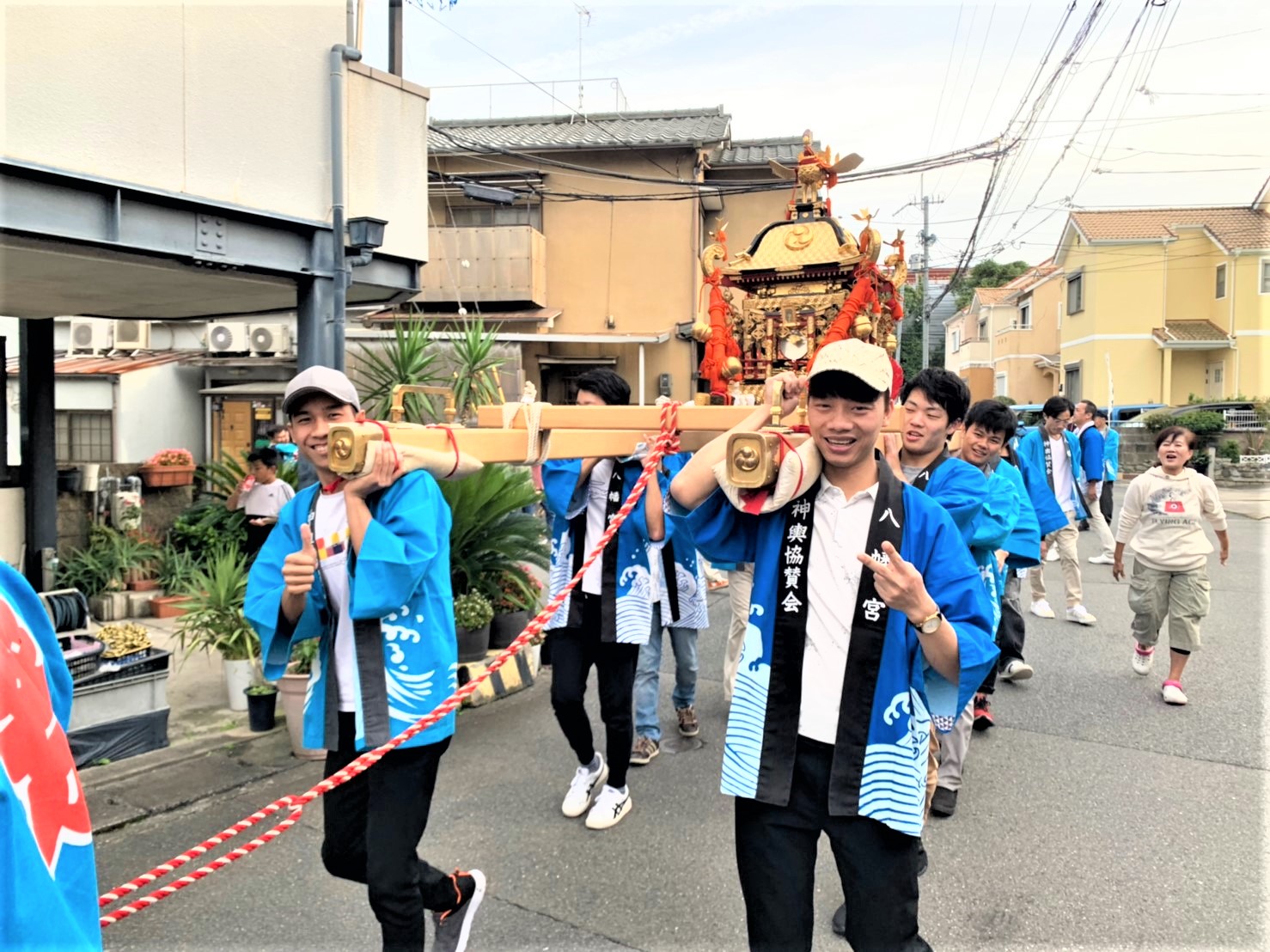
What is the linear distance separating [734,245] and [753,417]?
15.8 meters

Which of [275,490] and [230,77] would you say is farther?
[275,490]

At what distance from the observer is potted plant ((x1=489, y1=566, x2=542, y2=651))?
6383mm

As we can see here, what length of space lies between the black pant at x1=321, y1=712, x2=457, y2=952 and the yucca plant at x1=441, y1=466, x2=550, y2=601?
345 centimetres

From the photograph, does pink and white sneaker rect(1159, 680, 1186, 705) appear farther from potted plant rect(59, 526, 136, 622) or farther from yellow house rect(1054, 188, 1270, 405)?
yellow house rect(1054, 188, 1270, 405)

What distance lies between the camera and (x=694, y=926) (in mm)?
3107

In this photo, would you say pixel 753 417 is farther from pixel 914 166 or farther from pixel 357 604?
pixel 914 166

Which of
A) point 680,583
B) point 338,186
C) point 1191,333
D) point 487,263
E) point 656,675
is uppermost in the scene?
point 1191,333

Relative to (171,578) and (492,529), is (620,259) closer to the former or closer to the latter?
(171,578)

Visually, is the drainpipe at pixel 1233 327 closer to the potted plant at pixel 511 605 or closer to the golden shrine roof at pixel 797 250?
the golden shrine roof at pixel 797 250

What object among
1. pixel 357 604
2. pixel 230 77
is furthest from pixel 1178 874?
pixel 230 77

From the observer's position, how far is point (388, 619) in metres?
2.49

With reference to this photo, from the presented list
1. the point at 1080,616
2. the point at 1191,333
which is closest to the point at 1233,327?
the point at 1191,333

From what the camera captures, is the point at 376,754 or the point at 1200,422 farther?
the point at 1200,422

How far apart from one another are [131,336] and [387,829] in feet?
46.6
